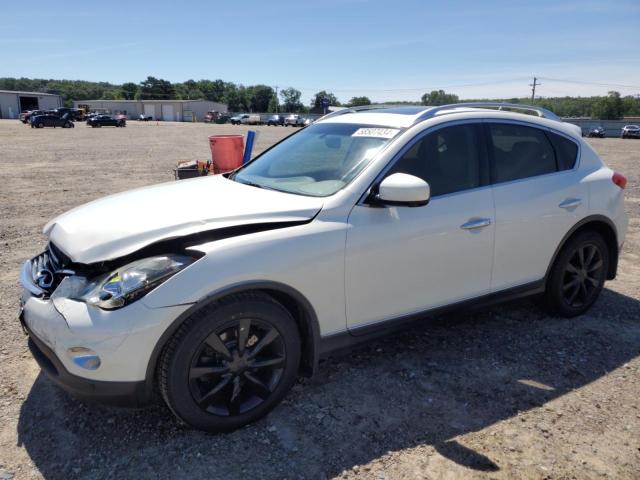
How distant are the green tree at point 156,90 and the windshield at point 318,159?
463 feet

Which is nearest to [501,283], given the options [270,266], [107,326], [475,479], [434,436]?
[434,436]

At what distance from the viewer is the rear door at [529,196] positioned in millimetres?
3631

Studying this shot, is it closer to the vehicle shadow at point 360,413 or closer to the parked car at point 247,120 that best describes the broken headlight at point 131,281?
the vehicle shadow at point 360,413

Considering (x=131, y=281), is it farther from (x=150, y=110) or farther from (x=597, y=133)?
(x=150, y=110)

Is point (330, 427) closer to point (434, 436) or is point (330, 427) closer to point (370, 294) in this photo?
point (434, 436)

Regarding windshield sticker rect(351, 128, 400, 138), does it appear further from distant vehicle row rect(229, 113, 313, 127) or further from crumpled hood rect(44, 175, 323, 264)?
distant vehicle row rect(229, 113, 313, 127)

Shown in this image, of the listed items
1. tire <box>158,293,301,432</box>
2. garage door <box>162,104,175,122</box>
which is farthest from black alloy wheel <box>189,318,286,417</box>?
garage door <box>162,104,175,122</box>

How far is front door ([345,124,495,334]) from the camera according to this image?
9.86 feet

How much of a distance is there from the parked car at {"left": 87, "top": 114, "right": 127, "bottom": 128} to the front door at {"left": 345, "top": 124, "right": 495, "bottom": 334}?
55.2m

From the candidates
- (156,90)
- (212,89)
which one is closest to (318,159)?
(156,90)

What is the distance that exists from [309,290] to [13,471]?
1760 millimetres

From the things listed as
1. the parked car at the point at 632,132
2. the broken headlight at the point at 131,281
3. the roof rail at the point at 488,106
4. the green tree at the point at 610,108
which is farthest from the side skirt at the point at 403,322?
the green tree at the point at 610,108

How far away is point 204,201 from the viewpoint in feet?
10.3

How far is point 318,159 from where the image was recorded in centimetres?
364
